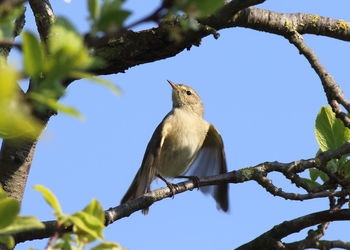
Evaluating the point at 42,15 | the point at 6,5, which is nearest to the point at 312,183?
the point at 42,15

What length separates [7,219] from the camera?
53.2 inches

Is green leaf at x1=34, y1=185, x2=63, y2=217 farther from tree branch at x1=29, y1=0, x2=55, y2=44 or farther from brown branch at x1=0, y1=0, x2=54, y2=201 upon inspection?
tree branch at x1=29, y1=0, x2=55, y2=44

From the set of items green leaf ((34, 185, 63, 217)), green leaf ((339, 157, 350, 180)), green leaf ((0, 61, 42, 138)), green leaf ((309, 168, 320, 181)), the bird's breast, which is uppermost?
the bird's breast

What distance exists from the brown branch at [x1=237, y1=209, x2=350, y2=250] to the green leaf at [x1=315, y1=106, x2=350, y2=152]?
1.48 feet

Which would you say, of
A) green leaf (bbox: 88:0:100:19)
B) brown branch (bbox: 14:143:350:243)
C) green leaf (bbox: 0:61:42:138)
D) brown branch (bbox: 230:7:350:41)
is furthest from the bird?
green leaf (bbox: 0:61:42:138)

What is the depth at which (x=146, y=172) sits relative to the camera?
5.09m

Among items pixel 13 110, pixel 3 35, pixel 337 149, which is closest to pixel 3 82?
pixel 13 110

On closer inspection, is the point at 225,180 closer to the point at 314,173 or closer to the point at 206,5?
the point at 314,173

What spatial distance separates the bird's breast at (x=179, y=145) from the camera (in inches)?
234

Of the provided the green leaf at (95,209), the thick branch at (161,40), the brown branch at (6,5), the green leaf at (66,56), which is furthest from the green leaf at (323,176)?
the brown branch at (6,5)

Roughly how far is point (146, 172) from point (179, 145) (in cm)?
99

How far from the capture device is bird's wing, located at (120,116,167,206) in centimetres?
489

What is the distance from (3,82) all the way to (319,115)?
3139 mm

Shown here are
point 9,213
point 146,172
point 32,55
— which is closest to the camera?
point 32,55
